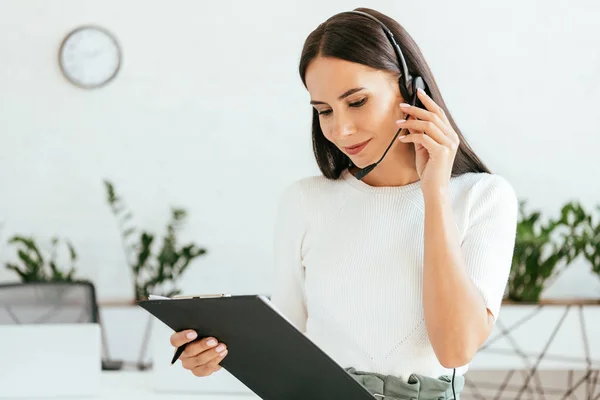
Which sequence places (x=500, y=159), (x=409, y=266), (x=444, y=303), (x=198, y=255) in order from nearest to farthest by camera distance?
(x=444, y=303)
(x=409, y=266)
(x=198, y=255)
(x=500, y=159)

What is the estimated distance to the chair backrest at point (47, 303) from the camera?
295 cm

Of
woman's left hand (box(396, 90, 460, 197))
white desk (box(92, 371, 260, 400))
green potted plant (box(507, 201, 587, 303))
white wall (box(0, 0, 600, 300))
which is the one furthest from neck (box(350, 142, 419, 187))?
white wall (box(0, 0, 600, 300))

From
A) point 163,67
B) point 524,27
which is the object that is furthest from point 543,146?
point 163,67

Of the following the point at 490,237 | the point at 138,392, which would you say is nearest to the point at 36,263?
the point at 138,392

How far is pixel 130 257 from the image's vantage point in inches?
172

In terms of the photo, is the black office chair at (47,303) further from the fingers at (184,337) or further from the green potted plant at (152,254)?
the fingers at (184,337)

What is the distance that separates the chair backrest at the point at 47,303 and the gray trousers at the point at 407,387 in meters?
1.81

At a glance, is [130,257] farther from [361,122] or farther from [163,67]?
[361,122]

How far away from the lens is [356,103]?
1485 mm

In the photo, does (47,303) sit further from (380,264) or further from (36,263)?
(380,264)

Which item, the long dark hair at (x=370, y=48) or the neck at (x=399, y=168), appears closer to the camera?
the long dark hair at (x=370, y=48)

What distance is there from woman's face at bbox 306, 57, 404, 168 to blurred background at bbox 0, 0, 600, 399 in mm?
2912

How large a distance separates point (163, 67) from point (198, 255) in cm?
105

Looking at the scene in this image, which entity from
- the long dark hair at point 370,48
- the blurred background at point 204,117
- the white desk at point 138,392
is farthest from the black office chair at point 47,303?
the long dark hair at point 370,48
